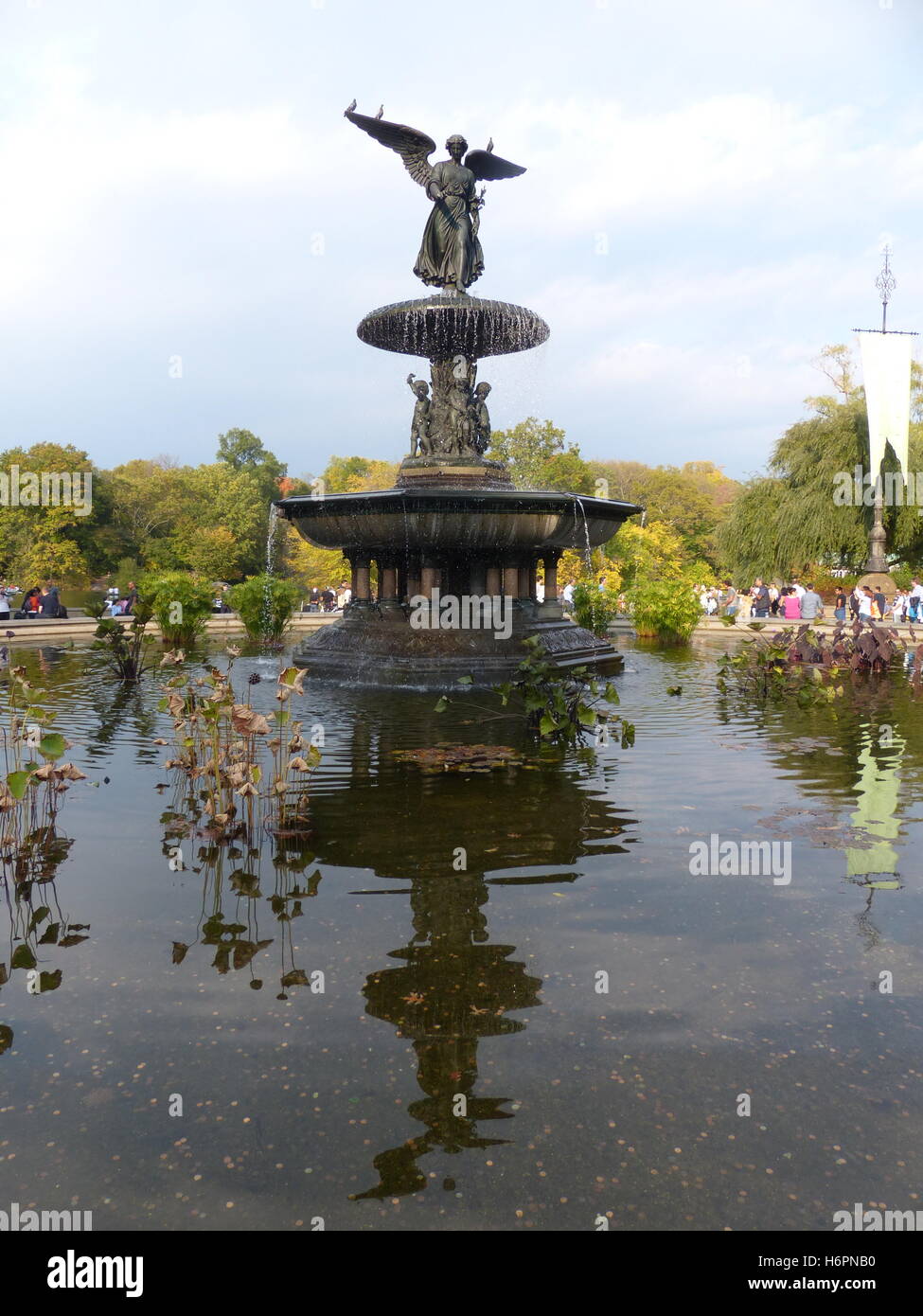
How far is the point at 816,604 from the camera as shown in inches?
942

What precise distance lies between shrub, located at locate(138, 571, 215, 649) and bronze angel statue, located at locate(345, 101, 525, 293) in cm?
671

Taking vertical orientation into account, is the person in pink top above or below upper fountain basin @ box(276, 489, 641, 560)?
below

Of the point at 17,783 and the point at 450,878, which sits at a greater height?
the point at 17,783

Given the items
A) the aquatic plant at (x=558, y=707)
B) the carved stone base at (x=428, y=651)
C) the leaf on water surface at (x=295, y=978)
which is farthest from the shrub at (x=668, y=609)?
the leaf on water surface at (x=295, y=978)

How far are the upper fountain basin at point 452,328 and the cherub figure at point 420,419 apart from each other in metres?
0.65

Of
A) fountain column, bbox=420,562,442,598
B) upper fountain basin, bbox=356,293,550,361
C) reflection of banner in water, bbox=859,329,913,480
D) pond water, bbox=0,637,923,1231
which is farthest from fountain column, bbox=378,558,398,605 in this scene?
reflection of banner in water, bbox=859,329,913,480

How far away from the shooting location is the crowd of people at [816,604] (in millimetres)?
23203

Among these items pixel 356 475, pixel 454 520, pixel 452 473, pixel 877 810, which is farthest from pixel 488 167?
pixel 356 475

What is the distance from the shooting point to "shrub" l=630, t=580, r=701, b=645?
1850cm

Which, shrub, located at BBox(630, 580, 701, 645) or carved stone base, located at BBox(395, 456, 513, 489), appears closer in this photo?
carved stone base, located at BBox(395, 456, 513, 489)

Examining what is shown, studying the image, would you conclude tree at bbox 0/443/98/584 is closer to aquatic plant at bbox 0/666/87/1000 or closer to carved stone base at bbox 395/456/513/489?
carved stone base at bbox 395/456/513/489

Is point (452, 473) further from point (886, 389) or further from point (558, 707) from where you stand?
point (886, 389)

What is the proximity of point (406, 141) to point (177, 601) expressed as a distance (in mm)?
8542

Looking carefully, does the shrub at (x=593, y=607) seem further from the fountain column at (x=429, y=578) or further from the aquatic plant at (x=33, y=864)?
the aquatic plant at (x=33, y=864)
